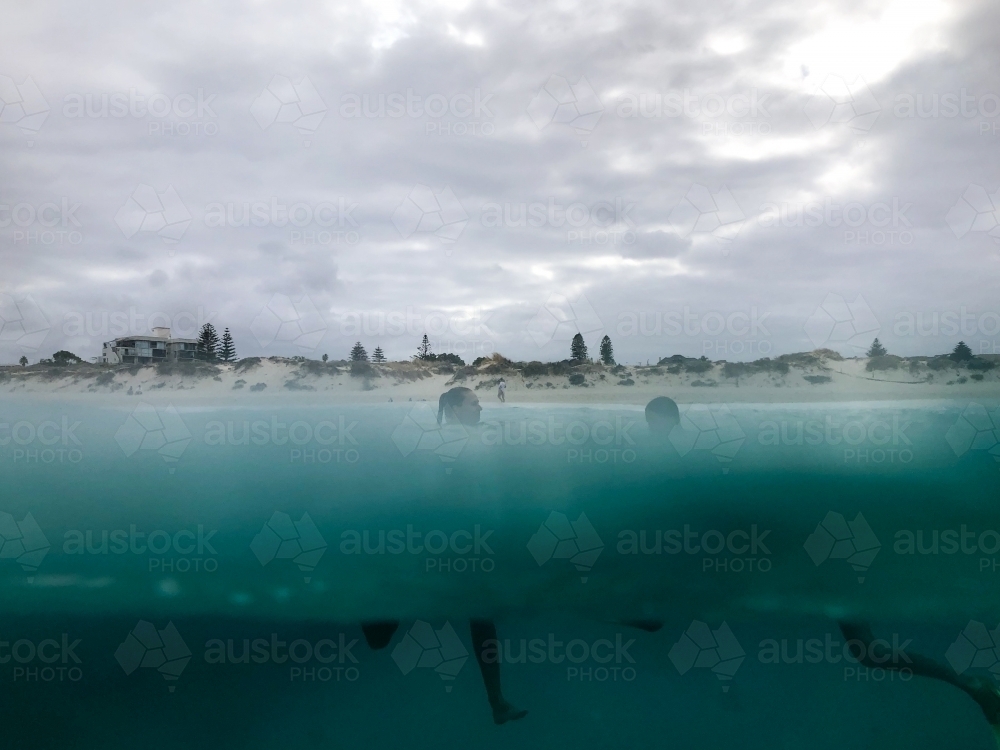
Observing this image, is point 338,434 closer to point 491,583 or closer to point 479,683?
point 491,583

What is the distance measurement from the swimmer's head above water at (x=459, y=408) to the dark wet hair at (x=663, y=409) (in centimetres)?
283

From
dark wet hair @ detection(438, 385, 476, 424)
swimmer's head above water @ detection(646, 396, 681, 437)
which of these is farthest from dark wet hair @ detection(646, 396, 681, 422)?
dark wet hair @ detection(438, 385, 476, 424)

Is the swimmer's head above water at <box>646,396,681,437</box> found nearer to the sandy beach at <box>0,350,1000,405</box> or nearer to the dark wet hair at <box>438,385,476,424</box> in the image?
the sandy beach at <box>0,350,1000,405</box>

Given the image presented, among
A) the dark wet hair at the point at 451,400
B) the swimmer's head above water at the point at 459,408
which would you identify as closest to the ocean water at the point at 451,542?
the swimmer's head above water at the point at 459,408

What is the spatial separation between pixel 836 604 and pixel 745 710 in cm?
936

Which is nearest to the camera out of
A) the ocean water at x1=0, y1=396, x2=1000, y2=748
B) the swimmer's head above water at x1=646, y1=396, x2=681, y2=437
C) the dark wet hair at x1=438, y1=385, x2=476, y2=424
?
the ocean water at x1=0, y1=396, x2=1000, y2=748

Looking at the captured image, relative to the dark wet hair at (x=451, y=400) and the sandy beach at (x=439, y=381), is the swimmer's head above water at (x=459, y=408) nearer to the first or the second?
the dark wet hair at (x=451, y=400)

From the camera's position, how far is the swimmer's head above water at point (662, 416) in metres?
8.90

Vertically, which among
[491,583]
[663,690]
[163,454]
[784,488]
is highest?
[163,454]

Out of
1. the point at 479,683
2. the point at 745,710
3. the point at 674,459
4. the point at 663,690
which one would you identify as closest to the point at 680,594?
the point at 674,459

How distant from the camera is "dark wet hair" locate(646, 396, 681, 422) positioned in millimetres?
8977

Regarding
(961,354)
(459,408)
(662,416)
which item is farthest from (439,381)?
(961,354)

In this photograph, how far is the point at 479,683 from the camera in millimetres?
12734

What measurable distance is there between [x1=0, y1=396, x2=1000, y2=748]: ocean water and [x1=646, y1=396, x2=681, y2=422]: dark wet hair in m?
0.36
